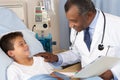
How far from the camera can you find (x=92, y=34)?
1.83 metres

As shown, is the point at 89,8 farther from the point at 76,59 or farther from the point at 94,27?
the point at 76,59

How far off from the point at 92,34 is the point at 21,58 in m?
0.57

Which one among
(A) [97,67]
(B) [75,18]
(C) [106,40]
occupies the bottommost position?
(A) [97,67]

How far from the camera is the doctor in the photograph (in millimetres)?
1646

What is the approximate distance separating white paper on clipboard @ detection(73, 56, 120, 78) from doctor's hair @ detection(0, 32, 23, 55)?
548 mm

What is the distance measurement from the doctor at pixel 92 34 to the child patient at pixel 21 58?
14 centimetres

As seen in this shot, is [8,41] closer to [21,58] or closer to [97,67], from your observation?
[21,58]

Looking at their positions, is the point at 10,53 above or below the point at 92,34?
below

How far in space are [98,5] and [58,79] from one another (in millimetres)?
1115

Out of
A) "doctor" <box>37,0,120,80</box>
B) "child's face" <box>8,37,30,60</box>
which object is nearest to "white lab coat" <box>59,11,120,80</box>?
"doctor" <box>37,0,120,80</box>

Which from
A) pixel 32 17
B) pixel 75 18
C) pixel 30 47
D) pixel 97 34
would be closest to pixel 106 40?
pixel 97 34

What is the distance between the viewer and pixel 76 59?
2.04 m

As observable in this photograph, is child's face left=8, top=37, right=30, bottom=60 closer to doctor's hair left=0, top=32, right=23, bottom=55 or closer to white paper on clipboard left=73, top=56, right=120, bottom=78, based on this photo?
doctor's hair left=0, top=32, right=23, bottom=55

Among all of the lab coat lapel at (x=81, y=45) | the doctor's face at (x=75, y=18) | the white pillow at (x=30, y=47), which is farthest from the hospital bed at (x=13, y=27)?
the doctor's face at (x=75, y=18)
